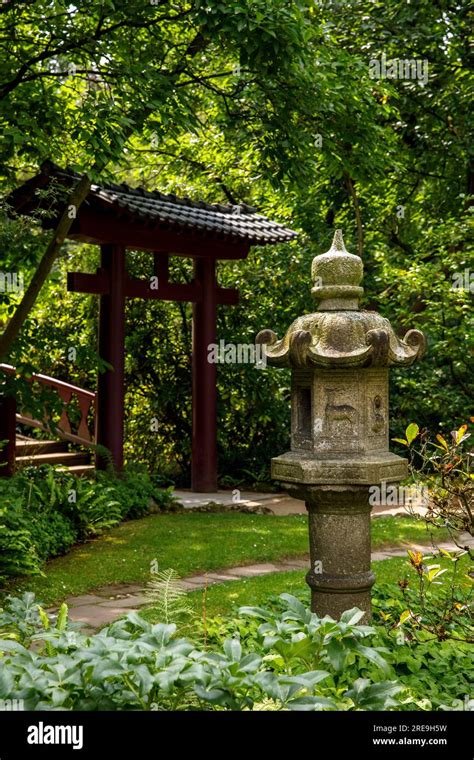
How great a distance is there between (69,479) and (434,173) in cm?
908

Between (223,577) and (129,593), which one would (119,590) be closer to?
(129,593)

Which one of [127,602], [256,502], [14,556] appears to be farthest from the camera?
[256,502]

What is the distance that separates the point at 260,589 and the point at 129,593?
3.62ft

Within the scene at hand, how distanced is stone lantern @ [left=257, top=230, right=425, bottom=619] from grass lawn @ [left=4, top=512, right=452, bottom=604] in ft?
Answer: 9.30

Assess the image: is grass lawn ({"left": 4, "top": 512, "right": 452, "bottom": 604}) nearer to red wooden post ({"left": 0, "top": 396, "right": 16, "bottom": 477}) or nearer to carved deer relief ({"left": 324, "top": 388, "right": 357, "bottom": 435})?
red wooden post ({"left": 0, "top": 396, "right": 16, "bottom": 477})

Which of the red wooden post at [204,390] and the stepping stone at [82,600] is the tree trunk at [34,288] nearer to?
the stepping stone at [82,600]

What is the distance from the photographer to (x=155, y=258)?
1249 centimetres

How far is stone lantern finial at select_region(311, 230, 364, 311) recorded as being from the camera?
5148 mm

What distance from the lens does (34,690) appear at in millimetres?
2721

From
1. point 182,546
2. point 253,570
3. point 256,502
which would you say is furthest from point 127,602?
point 256,502

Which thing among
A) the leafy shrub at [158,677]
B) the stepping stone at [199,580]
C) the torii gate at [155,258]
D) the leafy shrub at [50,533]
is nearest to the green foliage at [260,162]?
the torii gate at [155,258]

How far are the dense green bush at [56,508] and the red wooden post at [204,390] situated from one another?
1.30m

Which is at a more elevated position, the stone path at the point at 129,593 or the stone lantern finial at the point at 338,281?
the stone lantern finial at the point at 338,281

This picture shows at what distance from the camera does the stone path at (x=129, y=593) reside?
643 cm
